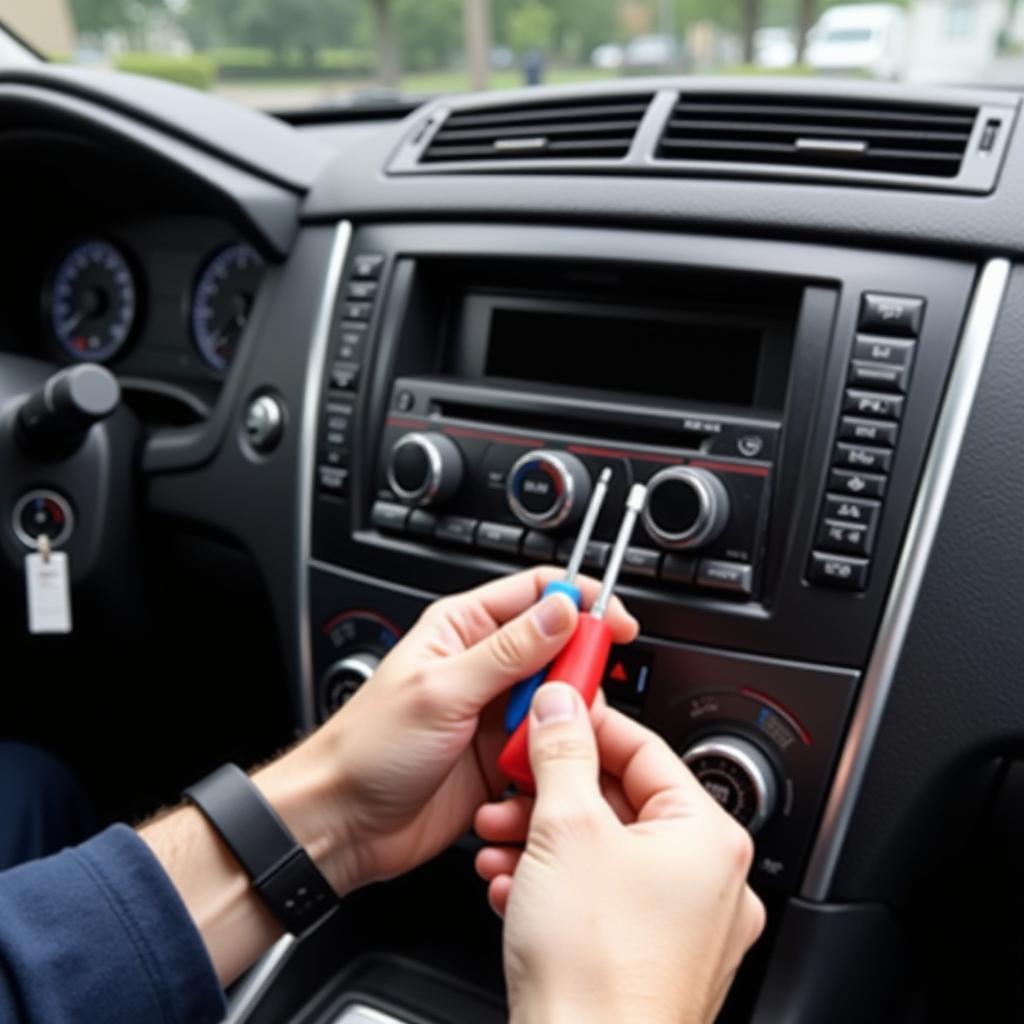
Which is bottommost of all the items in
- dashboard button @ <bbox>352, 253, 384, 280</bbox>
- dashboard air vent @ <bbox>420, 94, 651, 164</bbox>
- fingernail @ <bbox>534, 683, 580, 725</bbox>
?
fingernail @ <bbox>534, 683, 580, 725</bbox>

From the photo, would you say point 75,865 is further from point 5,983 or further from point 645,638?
point 645,638

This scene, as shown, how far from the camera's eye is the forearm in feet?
2.65

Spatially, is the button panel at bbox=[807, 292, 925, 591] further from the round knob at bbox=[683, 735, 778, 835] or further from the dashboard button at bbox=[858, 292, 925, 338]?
the round knob at bbox=[683, 735, 778, 835]

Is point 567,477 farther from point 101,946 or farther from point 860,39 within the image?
point 860,39

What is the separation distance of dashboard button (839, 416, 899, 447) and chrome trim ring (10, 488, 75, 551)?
92 cm

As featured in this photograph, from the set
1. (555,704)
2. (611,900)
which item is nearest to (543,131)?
(555,704)

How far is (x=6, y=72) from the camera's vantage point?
1.31 meters

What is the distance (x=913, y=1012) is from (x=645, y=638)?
0.50m

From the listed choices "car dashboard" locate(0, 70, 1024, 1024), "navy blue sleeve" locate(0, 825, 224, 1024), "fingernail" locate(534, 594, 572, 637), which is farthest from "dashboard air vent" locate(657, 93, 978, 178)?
"navy blue sleeve" locate(0, 825, 224, 1024)

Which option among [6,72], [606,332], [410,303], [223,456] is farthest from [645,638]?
[6,72]

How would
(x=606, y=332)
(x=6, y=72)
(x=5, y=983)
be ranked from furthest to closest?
(x=6, y=72), (x=606, y=332), (x=5, y=983)

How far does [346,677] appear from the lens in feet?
3.43

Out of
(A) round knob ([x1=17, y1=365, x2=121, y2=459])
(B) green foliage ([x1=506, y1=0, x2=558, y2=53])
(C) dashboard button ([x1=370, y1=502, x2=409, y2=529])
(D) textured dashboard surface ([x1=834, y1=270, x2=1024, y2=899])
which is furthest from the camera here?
(B) green foliage ([x1=506, y1=0, x2=558, y2=53])

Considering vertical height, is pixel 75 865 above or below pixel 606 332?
below
